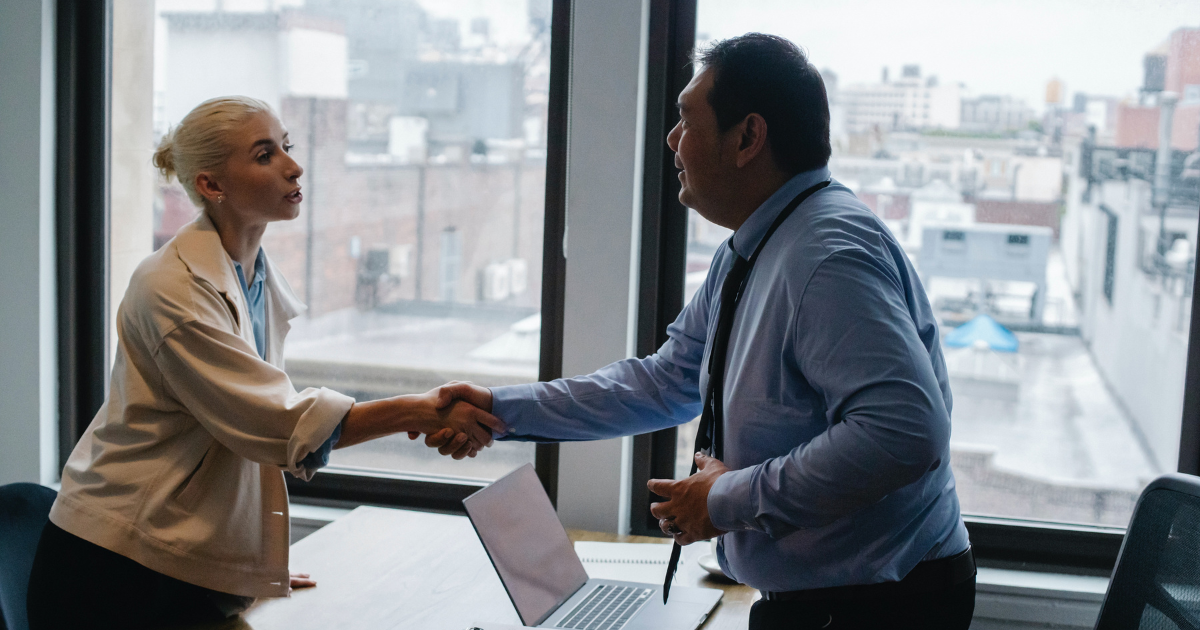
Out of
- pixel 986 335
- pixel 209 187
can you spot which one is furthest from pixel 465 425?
pixel 986 335

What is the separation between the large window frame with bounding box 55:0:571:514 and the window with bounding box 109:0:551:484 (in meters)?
0.04

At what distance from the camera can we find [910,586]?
1.32 metres

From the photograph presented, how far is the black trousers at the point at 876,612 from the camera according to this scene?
1.30 meters

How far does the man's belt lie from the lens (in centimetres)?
130

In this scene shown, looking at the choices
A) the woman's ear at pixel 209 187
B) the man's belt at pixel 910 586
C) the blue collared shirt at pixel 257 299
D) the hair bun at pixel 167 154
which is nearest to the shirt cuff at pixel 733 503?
the man's belt at pixel 910 586

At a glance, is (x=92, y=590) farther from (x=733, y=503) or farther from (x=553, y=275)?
(x=553, y=275)

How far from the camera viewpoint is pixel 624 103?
2.42m

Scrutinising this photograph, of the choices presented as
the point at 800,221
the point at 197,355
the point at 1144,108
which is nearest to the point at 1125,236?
the point at 1144,108

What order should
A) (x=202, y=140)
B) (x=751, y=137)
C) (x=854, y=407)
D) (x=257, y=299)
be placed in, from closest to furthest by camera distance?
(x=854, y=407) → (x=751, y=137) → (x=202, y=140) → (x=257, y=299)

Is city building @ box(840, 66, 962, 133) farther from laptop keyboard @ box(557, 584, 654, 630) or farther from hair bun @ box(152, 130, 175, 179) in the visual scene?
hair bun @ box(152, 130, 175, 179)

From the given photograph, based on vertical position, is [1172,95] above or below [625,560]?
above

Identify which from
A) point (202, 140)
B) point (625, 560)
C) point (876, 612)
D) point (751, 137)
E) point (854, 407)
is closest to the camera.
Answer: point (854, 407)

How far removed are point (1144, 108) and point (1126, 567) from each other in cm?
129

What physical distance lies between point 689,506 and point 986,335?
4.68ft
